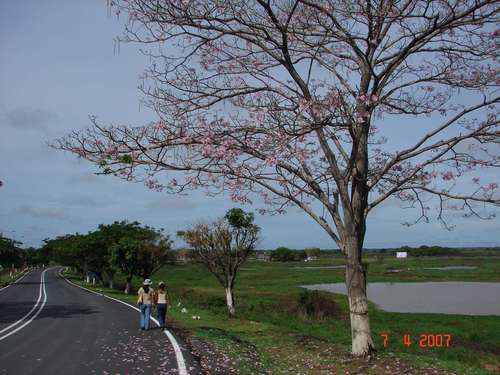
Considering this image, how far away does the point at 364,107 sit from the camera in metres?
9.22

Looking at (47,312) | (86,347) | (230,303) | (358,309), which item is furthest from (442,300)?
(86,347)

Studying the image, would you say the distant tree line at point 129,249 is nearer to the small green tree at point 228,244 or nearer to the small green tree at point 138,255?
the small green tree at point 138,255

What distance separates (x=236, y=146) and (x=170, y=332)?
6.91m

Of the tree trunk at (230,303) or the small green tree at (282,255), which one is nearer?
the tree trunk at (230,303)

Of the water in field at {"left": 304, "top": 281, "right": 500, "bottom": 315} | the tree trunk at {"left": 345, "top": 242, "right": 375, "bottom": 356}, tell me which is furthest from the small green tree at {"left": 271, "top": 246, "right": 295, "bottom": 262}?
the tree trunk at {"left": 345, "top": 242, "right": 375, "bottom": 356}

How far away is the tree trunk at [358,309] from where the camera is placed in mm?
10500

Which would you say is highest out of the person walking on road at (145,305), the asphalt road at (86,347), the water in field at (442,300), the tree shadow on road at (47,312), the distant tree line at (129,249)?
the distant tree line at (129,249)

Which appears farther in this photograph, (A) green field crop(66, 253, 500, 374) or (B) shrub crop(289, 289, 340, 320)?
(B) shrub crop(289, 289, 340, 320)

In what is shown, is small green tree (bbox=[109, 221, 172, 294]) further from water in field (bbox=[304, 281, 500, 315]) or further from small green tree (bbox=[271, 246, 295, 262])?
small green tree (bbox=[271, 246, 295, 262])

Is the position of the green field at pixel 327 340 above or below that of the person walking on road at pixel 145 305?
below

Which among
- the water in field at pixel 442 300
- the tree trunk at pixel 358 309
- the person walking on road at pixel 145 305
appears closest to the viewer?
the tree trunk at pixel 358 309

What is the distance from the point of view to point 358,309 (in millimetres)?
10523

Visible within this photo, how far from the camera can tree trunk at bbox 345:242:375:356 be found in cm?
1050

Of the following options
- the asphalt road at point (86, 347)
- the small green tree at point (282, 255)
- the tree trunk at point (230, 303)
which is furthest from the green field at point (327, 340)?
the small green tree at point (282, 255)
